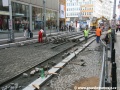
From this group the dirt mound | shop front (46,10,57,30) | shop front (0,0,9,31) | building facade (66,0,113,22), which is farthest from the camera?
building facade (66,0,113,22)

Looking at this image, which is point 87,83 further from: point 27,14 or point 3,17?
point 27,14

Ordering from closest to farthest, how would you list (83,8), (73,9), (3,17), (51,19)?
(3,17) → (51,19) → (83,8) → (73,9)

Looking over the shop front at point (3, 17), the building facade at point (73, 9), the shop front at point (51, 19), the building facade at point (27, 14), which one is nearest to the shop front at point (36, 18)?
the building facade at point (27, 14)

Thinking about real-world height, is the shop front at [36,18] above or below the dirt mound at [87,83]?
above

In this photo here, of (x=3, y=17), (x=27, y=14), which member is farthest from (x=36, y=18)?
(x=3, y=17)

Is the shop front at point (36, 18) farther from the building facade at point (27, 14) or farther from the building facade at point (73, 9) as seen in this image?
the building facade at point (73, 9)

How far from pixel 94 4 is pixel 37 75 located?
10254 cm

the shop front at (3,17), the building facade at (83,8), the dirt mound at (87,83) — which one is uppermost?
the building facade at (83,8)

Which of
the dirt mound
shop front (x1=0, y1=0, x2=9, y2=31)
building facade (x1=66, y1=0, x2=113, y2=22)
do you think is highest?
building facade (x1=66, y1=0, x2=113, y2=22)

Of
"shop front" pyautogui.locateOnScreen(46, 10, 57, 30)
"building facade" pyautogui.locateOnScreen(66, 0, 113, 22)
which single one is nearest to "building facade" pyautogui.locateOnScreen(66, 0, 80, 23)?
"building facade" pyautogui.locateOnScreen(66, 0, 113, 22)

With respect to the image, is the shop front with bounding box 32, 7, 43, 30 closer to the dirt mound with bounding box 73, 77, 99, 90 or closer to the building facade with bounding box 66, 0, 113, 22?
the dirt mound with bounding box 73, 77, 99, 90

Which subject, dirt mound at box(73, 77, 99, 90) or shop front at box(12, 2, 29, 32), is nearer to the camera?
dirt mound at box(73, 77, 99, 90)

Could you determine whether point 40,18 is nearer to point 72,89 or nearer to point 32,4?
point 32,4

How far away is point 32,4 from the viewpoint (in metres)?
39.3
